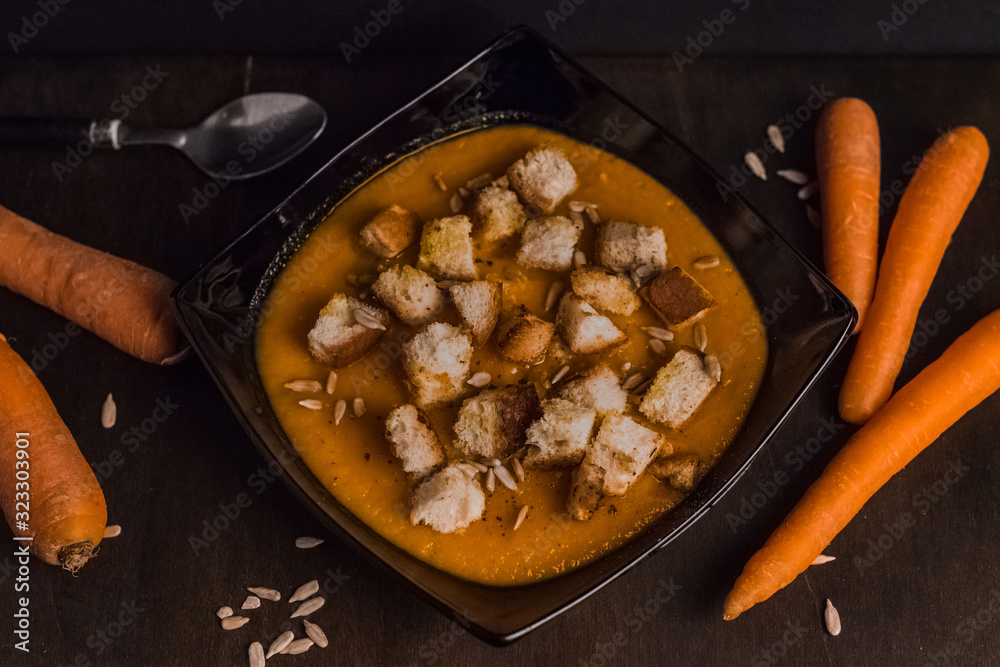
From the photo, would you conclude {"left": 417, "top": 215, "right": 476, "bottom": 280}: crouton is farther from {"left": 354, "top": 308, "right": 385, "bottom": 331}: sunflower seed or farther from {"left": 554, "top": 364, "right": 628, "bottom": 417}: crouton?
{"left": 554, "top": 364, "right": 628, "bottom": 417}: crouton

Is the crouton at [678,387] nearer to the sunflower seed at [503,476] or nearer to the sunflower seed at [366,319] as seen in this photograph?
the sunflower seed at [503,476]

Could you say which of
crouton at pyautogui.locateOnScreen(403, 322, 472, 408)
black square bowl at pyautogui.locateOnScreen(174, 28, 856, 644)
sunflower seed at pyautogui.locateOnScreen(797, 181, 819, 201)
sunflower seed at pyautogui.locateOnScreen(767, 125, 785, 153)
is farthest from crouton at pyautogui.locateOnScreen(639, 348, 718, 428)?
sunflower seed at pyautogui.locateOnScreen(767, 125, 785, 153)

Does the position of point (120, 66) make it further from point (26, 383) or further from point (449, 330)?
point (449, 330)

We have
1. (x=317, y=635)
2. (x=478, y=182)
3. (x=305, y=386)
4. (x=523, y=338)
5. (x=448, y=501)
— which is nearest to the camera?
(x=448, y=501)

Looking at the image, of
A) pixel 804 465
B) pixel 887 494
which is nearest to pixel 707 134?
Result: pixel 804 465

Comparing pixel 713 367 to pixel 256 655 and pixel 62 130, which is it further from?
pixel 62 130

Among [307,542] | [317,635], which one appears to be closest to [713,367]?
[307,542]
